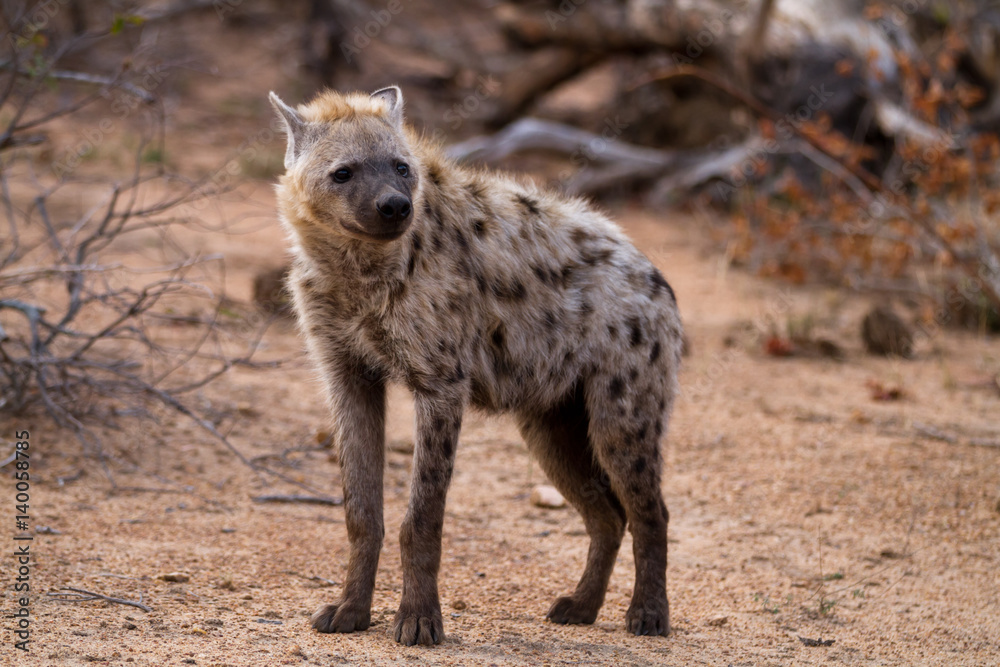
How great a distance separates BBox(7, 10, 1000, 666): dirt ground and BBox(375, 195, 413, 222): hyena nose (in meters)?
1.20

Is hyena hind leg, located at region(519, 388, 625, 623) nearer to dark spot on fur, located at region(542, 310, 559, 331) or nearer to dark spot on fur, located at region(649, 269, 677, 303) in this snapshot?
dark spot on fur, located at region(542, 310, 559, 331)

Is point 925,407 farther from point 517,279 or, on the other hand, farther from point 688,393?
point 517,279

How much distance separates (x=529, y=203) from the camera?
12.8 ft

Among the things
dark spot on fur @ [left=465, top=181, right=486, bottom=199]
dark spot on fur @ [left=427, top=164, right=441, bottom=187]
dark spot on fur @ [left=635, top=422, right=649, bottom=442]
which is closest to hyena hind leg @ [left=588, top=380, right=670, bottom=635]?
dark spot on fur @ [left=635, top=422, right=649, bottom=442]

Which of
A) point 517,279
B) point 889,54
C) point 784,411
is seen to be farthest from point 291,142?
point 889,54

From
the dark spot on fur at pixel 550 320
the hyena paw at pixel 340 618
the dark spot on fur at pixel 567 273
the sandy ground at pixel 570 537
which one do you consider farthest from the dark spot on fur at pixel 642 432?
the hyena paw at pixel 340 618

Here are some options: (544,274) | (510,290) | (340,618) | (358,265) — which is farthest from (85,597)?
(544,274)

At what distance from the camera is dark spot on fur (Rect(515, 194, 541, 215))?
3865 mm

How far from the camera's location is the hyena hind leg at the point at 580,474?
12.6 feet

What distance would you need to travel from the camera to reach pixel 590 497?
12.8 ft

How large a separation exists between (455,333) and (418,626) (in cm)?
93

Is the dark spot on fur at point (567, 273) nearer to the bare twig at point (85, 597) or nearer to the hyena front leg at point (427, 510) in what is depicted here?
the hyena front leg at point (427, 510)

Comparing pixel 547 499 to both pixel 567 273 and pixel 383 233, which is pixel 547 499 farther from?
pixel 383 233

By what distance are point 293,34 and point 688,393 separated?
920cm
